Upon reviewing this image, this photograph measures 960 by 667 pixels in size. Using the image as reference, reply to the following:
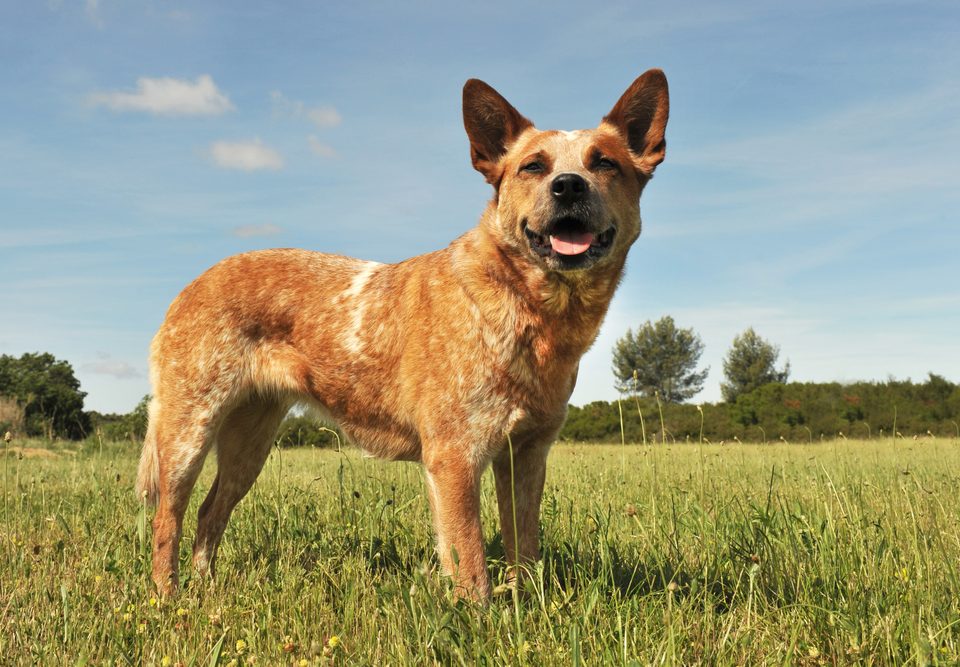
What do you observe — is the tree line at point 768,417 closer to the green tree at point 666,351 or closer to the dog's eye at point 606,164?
the dog's eye at point 606,164

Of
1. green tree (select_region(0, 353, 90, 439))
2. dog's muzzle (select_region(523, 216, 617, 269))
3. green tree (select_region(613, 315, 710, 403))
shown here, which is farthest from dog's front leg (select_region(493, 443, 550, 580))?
green tree (select_region(613, 315, 710, 403))

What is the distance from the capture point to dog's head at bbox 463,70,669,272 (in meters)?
3.83

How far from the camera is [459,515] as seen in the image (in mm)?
3703

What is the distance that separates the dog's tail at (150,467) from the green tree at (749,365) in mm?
66027

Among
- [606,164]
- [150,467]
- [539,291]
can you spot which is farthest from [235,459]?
[606,164]

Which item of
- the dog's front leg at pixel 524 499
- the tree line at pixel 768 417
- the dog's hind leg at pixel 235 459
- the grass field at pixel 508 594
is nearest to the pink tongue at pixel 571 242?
the dog's front leg at pixel 524 499

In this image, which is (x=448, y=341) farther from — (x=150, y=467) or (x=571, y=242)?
(x=150, y=467)

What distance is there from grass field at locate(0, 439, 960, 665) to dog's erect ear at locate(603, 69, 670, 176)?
Answer: 1.77 m

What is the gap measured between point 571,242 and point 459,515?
1516mm

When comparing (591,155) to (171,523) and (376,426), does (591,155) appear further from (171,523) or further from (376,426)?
(171,523)

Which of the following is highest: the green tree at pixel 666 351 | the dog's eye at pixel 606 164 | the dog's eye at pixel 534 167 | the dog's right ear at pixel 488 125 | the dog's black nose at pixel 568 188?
the green tree at pixel 666 351

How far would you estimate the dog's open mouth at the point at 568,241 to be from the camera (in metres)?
3.83

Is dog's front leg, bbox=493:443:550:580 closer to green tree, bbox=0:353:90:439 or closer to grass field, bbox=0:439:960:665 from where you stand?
grass field, bbox=0:439:960:665

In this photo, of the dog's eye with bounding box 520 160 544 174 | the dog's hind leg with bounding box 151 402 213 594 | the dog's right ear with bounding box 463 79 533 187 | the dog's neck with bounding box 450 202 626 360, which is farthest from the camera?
the dog's hind leg with bounding box 151 402 213 594
